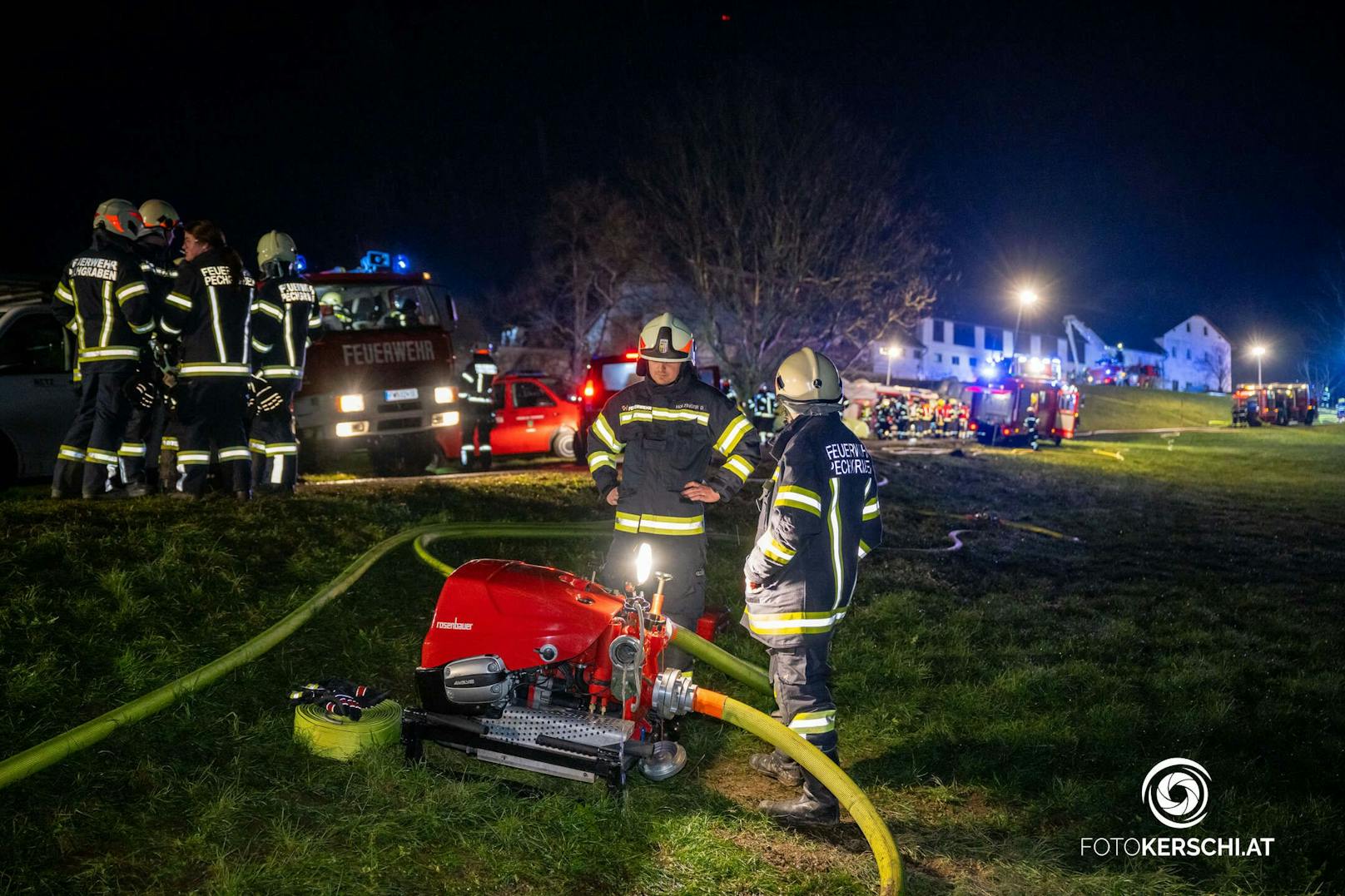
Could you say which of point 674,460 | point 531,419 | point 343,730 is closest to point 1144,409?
point 531,419

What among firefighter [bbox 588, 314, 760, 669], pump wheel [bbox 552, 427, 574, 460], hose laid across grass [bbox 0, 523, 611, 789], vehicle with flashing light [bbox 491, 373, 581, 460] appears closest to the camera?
hose laid across grass [bbox 0, 523, 611, 789]

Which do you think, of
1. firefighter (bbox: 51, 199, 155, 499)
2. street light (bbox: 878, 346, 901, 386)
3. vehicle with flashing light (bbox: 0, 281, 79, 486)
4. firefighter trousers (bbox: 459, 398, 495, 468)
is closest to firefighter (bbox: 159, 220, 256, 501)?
firefighter (bbox: 51, 199, 155, 499)

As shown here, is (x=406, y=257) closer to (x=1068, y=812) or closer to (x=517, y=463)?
(x=517, y=463)

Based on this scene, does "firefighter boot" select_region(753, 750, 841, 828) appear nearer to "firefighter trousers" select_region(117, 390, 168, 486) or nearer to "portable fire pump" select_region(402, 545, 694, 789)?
"portable fire pump" select_region(402, 545, 694, 789)

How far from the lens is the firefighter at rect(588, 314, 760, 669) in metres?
4.67

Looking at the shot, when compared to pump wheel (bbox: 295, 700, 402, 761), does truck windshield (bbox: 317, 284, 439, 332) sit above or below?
above

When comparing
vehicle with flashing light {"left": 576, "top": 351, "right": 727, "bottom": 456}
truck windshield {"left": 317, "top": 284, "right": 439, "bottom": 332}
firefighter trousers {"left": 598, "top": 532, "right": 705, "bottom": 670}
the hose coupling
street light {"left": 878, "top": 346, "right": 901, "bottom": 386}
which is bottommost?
the hose coupling

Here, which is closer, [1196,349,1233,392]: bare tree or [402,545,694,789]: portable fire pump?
[402,545,694,789]: portable fire pump

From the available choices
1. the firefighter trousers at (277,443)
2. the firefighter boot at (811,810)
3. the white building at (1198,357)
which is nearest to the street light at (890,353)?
the white building at (1198,357)

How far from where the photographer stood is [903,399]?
31.5 m

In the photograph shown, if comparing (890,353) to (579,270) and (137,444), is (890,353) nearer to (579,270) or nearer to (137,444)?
(579,270)

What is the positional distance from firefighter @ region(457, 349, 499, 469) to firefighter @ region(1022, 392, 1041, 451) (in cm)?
1937

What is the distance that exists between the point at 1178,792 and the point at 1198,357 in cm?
9133

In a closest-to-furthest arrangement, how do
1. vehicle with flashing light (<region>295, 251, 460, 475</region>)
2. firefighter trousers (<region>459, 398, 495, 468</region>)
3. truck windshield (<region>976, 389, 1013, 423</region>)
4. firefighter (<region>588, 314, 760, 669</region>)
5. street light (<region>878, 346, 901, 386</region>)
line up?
firefighter (<region>588, 314, 760, 669</region>), vehicle with flashing light (<region>295, 251, 460, 475</region>), firefighter trousers (<region>459, 398, 495, 468</region>), truck windshield (<region>976, 389, 1013, 423</region>), street light (<region>878, 346, 901, 386</region>)
